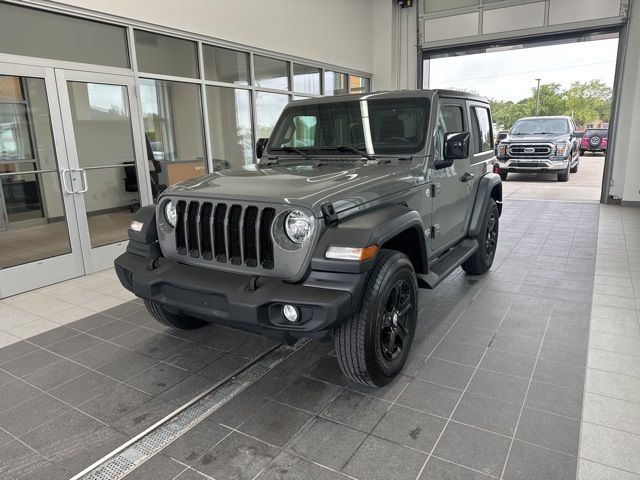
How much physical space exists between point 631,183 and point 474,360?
323 inches

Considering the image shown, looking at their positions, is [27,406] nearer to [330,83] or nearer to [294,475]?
[294,475]

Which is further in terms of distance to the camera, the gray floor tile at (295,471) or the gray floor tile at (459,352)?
the gray floor tile at (459,352)

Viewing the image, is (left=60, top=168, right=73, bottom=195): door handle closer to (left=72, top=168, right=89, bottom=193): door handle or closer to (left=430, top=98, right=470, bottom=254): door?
(left=72, top=168, right=89, bottom=193): door handle

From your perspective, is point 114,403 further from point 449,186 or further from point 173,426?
point 449,186

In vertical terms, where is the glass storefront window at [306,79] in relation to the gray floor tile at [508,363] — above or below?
above

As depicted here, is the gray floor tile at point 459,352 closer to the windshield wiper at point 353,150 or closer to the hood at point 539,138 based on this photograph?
the windshield wiper at point 353,150

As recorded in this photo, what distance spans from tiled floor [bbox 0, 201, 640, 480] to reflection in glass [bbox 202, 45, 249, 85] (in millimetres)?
4068

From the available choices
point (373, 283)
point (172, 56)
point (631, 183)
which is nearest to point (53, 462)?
point (373, 283)

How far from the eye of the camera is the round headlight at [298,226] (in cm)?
236

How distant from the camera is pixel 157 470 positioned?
2.12 m

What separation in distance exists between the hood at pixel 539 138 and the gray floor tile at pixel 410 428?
12.3 meters

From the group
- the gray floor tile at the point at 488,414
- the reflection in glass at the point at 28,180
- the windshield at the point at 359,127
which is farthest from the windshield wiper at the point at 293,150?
the reflection in glass at the point at 28,180

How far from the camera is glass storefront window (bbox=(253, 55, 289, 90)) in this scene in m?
7.59

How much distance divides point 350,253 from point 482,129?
121 inches
